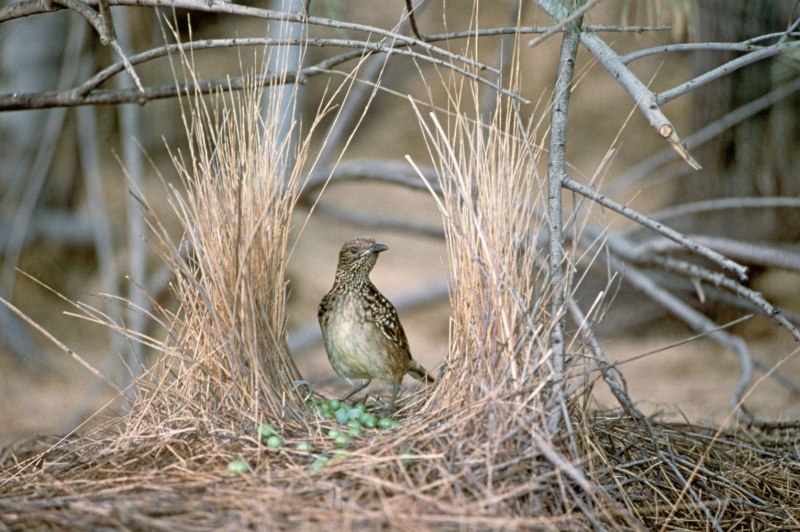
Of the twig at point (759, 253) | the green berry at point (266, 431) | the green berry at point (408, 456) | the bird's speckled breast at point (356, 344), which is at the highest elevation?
the twig at point (759, 253)

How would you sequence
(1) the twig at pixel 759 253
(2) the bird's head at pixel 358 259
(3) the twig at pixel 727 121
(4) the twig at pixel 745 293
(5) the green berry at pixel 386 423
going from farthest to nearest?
(3) the twig at pixel 727 121
(2) the bird's head at pixel 358 259
(1) the twig at pixel 759 253
(5) the green berry at pixel 386 423
(4) the twig at pixel 745 293

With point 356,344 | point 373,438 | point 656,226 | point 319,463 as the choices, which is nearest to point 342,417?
point 373,438

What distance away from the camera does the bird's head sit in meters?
3.70

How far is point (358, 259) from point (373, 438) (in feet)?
4.22

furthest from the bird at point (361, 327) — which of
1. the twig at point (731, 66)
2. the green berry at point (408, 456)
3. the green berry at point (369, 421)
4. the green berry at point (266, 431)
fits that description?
the twig at point (731, 66)

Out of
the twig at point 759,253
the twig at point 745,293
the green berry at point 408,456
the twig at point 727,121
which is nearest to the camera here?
the green berry at point 408,456

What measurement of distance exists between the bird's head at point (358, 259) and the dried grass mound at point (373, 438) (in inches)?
30.2

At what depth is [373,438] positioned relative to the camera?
99.3 inches

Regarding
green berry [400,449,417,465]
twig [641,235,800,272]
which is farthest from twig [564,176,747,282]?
twig [641,235,800,272]

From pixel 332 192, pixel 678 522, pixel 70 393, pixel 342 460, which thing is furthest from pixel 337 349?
pixel 332 192

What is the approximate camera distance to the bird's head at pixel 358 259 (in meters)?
3.70

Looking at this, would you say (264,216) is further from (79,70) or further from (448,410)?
(79,70)

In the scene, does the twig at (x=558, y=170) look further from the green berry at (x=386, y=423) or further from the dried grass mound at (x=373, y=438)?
the green berry at (x=386, y=423)

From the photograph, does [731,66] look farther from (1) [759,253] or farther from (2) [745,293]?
(1) [759,253]
